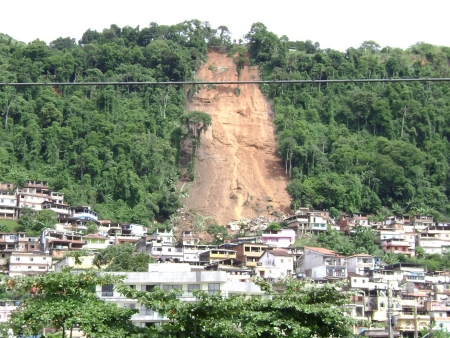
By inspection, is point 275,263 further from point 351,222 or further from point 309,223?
point 351,222

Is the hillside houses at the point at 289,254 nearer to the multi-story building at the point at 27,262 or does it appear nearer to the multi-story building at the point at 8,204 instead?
the multi-story building at the point at 27,262

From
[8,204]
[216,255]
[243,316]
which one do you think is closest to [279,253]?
[216,255]

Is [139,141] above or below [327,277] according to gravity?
above

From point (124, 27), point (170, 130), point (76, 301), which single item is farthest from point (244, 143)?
point (76, 301)

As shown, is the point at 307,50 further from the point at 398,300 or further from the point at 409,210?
the point at 398,300

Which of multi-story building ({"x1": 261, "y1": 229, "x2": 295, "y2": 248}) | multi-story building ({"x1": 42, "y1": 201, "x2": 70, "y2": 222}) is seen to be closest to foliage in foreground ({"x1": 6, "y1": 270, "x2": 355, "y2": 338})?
multi-story building ({"x1": 261, "y1": 229, "x2": 295, "y2": 248})

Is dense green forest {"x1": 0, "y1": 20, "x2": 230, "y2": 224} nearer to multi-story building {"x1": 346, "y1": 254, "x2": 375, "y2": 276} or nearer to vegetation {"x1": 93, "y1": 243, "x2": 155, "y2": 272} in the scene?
vegetation {"x1": 93, "y1": 243, "x2": 155, "y2": 272}
